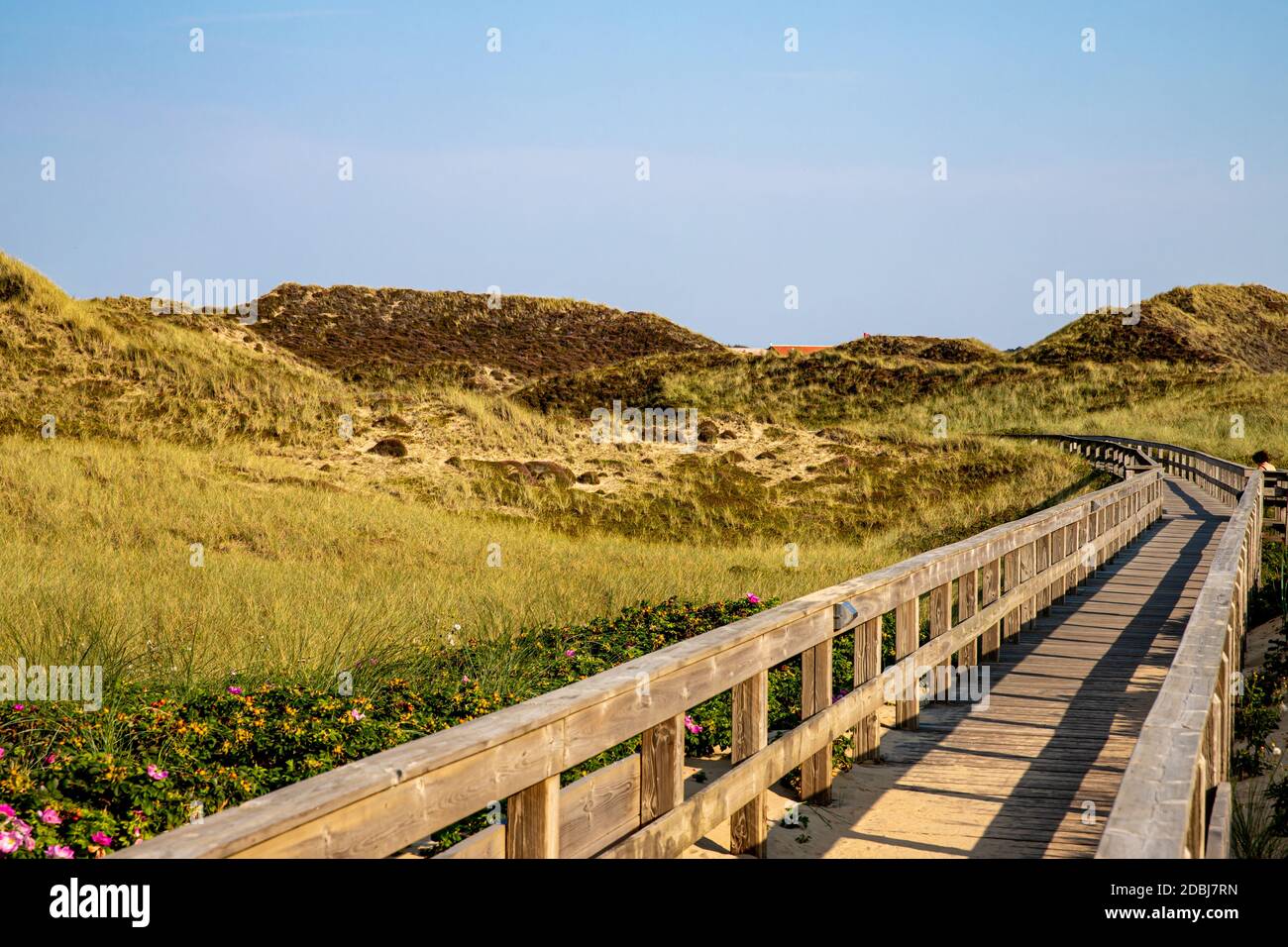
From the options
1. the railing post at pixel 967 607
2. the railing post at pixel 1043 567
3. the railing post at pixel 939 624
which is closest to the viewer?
the railing post at pixel 939 624

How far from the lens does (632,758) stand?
169 inches

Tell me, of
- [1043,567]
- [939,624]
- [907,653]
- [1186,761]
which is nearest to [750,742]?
[1186,761]

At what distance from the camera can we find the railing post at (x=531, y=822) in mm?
3387

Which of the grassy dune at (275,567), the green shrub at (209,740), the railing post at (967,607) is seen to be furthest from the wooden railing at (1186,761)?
the grassy dune at (275,567)

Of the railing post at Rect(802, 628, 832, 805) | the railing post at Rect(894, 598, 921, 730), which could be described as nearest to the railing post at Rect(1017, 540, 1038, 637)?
the railing post at Rect(894, 598, 921, 730)

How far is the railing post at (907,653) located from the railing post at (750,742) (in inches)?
79.8

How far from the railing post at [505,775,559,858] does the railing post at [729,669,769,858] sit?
1.66 meters

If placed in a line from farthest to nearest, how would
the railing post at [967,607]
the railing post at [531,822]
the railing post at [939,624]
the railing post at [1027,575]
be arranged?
the railing post at [1027,575]
the railing post at [967,607]
the railing post at [939,624]
the railing post at [531,822]

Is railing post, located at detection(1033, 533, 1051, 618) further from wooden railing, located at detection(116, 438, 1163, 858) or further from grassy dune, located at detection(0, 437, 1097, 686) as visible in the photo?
grassy dune, located at detection(0, 437, 1097, 686)

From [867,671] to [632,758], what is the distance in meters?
2.55

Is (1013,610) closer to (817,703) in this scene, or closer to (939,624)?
(939,624)

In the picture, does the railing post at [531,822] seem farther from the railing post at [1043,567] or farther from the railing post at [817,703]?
the railing post at [1043,567]

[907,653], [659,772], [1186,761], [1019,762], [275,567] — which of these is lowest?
[1019,762]
